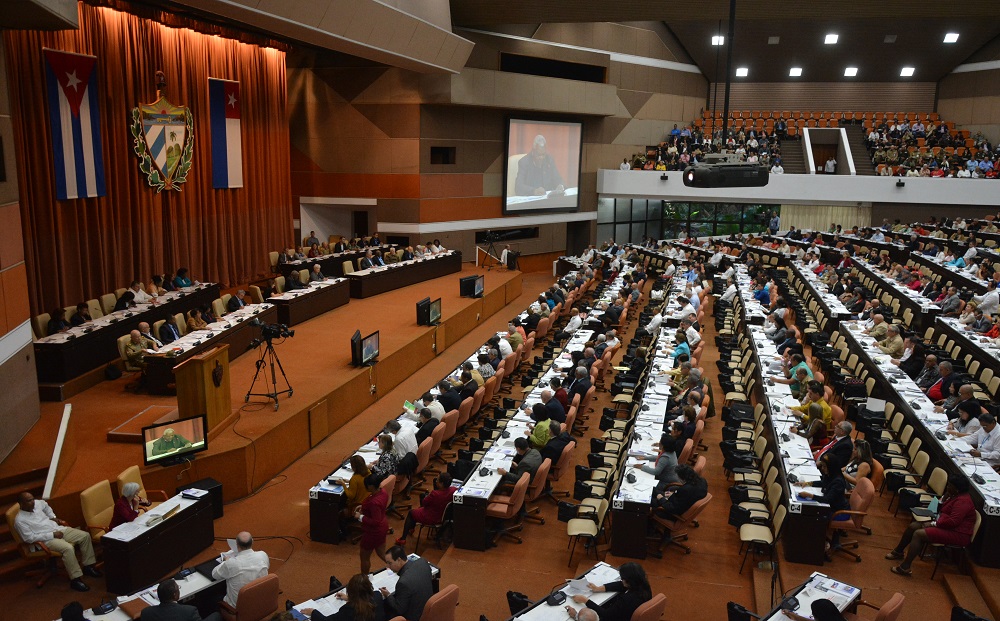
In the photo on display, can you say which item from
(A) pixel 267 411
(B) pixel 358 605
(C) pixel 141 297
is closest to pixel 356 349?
(A) pixel 267 411

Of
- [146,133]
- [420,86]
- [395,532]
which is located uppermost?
[420,86]

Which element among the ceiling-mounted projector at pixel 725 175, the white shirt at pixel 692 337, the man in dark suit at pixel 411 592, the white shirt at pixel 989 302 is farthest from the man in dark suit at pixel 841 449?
the white shirt at pixel 989 302

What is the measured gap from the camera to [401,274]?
21.6 meters

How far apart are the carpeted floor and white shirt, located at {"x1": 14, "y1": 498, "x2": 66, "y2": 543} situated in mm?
556

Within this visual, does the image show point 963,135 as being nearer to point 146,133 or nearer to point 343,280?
point 343,280

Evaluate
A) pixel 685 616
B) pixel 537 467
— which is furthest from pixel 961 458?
pixel 537 467

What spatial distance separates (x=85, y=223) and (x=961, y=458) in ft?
51.5

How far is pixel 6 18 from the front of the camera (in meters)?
8.95

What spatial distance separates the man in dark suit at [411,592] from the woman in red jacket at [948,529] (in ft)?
16.2

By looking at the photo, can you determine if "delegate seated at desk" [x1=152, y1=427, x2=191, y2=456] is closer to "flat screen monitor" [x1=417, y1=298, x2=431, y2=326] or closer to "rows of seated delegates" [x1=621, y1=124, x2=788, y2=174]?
"flat screen monitor" [x1=417, y1=298, x2=431, y2=326]

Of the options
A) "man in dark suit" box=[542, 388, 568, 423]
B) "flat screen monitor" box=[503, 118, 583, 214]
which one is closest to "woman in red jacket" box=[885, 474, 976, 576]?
"man in dark suit" box=[542, 388, 568, 423]

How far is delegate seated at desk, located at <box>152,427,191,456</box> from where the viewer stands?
372 inches

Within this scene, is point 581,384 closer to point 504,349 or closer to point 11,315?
point 504,349

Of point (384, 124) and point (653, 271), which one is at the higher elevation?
point (384, 124)
